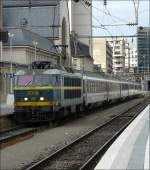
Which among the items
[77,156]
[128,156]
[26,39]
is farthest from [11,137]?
[26,39]

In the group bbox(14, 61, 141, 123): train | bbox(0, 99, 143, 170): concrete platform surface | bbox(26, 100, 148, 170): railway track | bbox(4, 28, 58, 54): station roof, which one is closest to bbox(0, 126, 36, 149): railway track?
bbox(0, 99, 143, 170): concrete platform surface

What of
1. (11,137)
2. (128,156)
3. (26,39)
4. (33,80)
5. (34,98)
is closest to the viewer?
(128,156)

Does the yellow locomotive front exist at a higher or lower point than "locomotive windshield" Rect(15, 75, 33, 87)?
lower

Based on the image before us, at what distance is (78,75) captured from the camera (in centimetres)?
3375

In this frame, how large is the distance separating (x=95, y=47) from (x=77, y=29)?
40.0m

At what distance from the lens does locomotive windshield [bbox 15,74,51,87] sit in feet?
90.1

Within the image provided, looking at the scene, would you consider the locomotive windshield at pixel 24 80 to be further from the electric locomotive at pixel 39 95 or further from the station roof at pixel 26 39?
the station roof at pixel 26 39

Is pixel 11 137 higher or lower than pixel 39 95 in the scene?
lower

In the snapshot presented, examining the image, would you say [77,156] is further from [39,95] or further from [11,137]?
[39,95]

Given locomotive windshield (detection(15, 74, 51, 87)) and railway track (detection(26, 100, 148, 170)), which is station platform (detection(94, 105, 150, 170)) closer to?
railway track (detection(26, 100, 148, 170))

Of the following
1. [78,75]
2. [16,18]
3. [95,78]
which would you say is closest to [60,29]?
[16,18]

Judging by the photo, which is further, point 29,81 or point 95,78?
point 95,78

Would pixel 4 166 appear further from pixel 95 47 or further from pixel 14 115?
pixel 95 47

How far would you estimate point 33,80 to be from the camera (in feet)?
90.2
